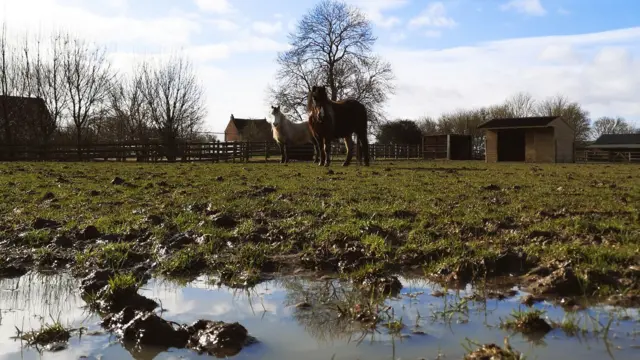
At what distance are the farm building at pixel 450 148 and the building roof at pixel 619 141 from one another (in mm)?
22129

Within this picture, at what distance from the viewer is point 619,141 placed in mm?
56250

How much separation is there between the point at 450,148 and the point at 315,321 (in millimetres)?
39689

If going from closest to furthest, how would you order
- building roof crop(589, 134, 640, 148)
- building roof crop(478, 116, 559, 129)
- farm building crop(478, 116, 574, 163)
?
farm building crop(478, 116, 574, 163) < building roof crop(478, 116, 559, 129) < building roof crop(589, 134, 640, 148)

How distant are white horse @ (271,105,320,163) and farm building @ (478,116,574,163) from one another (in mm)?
15033

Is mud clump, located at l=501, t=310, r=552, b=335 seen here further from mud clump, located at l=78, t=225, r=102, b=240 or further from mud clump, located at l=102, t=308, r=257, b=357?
mud clump, located at l=78, t=225, r=102, b=240

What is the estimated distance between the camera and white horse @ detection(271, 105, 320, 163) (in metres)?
23.4

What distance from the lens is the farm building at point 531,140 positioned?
104 feet

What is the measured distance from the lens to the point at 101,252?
400 centimetres

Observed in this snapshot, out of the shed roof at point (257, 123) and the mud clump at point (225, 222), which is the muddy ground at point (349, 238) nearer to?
the mud clump at point (225, 222)

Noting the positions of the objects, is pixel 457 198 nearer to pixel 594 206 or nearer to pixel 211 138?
pixel 594 206

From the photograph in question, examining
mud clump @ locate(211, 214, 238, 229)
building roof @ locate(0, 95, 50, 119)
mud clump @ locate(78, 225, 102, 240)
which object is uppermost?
building roof @ locate(0, 95, 50, 119)

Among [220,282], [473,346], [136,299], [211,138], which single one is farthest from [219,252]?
[211,138]

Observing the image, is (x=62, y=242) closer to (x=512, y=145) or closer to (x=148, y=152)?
(x=148, y=152)

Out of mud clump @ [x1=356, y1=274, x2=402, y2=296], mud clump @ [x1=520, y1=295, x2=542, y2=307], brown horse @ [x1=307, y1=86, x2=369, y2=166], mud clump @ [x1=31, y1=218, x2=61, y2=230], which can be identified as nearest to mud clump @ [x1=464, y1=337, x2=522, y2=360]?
mud clump @ [x1=520, y1=295, x2=542, y2=307]
